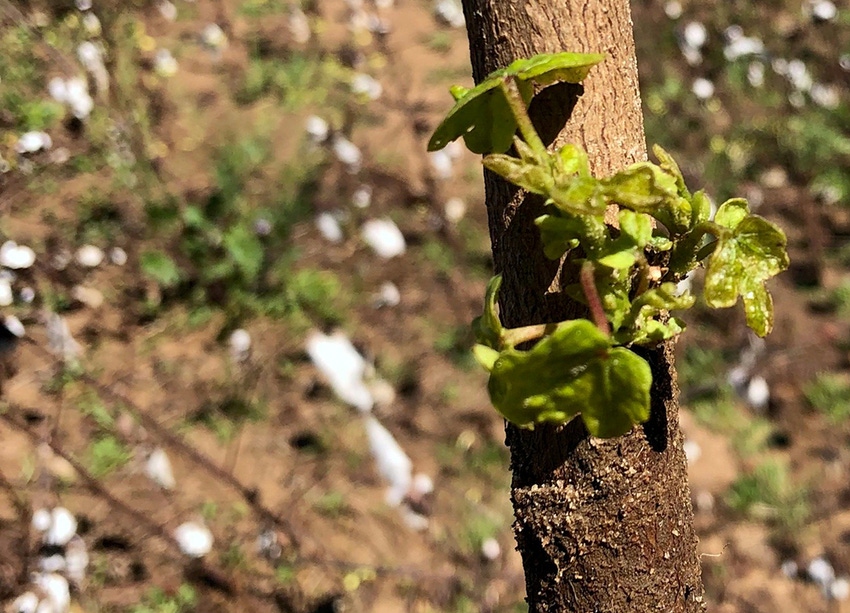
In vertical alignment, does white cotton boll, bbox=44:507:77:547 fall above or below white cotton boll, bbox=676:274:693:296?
below

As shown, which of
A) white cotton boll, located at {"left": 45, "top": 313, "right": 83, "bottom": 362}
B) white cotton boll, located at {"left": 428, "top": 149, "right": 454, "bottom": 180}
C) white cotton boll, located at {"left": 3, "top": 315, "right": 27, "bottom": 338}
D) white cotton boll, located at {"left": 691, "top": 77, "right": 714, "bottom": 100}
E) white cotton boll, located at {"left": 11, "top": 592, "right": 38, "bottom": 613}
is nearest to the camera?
white cotton boll, located at {"left": 11, "top": 592, "right": 38, "bottom": 613}

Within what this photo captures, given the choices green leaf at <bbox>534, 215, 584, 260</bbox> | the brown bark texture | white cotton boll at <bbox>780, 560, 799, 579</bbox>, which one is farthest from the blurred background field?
green leaf at <bbox>534, 215, 584, 260</bbox>

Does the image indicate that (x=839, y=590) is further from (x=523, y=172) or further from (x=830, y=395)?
(x=523, y=172)

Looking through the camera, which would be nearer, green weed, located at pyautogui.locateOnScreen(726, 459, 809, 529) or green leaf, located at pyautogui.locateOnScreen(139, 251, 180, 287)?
green weed, located at pyautogui.locateOnScreen(726, 459, 809, 529)

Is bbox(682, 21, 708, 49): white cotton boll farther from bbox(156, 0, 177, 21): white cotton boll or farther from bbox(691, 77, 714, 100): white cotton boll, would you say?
bbox(156, 0, 177, 21): white cotton boll

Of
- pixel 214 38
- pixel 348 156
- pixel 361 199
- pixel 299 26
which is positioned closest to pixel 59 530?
pixel 361 199

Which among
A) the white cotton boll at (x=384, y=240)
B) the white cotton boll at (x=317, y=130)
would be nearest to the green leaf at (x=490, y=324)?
the white cotton boll at (x=384, y=240)

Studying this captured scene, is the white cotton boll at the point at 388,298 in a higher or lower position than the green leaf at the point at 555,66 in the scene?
lower

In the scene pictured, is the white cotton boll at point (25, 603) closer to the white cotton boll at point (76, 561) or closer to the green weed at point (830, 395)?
the white cotton boll at point (76, 561)
